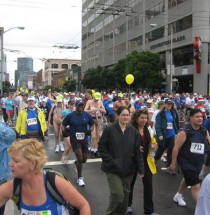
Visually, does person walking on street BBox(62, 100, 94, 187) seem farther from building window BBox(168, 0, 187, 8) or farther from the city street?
building window BBox(168, 0, 187, 8)

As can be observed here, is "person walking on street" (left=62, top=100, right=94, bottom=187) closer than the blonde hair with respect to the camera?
No

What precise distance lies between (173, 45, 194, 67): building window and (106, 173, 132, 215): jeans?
37.6 meters

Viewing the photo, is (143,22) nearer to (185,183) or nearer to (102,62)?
(102,62)

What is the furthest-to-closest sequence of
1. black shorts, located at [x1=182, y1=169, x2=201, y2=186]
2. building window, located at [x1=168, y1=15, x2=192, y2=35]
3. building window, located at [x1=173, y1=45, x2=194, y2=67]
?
building window, located at [x1=173, y1=45, x2=194, y2=67] → building window, located at [x1=168, y1=15, x2=192, y2=35] → black shorts, located at [x1=182, y1=169, x2=201, y2=186]

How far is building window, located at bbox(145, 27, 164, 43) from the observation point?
45719mm

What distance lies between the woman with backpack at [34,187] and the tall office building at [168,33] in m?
21.8

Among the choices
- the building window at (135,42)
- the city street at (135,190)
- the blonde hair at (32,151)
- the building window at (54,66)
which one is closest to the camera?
the blonde hair at (32,151)

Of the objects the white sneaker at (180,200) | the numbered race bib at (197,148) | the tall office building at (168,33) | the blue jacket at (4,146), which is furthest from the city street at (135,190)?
the tall office building at (168,33)

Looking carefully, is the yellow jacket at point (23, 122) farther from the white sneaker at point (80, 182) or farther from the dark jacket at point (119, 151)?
the dark jacket at point (119, 151)

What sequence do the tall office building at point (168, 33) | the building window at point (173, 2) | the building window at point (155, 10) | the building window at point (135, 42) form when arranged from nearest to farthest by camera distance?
the tall office building at point (168, 33) → the building window at point (173, 2) → the building window at point (155, 10) → the building window at point (135, 42)

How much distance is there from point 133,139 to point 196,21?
120ft

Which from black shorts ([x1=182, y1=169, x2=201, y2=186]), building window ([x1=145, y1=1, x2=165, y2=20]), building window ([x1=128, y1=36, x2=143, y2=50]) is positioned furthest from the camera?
building window ([x1=128, y1=36, x2=143, y2=50])

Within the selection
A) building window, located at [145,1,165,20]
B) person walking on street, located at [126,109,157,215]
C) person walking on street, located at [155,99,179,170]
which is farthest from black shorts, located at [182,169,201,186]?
building window, located at [145,1,165,20]

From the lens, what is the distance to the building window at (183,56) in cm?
4006
